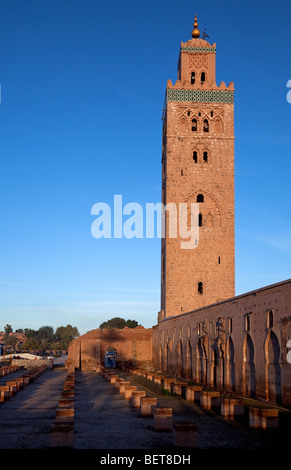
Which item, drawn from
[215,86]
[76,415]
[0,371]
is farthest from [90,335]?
[76,415]

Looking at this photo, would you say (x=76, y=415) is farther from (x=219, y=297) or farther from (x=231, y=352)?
(x=219, y=297)

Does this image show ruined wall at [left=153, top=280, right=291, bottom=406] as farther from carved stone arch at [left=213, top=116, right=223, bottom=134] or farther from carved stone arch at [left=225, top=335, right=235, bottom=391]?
carved stone arch at [left=213, top=116, right=223, bottom=134]

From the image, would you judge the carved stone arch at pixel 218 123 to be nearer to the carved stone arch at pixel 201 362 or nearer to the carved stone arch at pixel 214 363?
the carved stone arch at pixel 201 362

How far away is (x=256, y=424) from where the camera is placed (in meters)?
11.1

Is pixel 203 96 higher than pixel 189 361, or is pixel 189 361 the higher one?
pixel 203 96

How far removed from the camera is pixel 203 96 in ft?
119

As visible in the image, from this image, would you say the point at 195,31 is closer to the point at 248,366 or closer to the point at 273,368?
the point at 248,366

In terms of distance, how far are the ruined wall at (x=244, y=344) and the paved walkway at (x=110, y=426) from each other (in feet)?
8.12

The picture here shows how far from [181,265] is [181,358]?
7.09m

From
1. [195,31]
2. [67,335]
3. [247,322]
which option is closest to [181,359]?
[247,322]

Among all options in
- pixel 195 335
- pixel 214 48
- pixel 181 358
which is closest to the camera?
pixel 195 335

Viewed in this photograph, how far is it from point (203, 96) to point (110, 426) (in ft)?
94.1

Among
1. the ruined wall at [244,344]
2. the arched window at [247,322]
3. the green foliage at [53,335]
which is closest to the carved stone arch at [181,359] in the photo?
the ruined wall at [244,344]

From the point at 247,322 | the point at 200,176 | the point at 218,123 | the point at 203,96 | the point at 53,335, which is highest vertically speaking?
the point at 203,96
